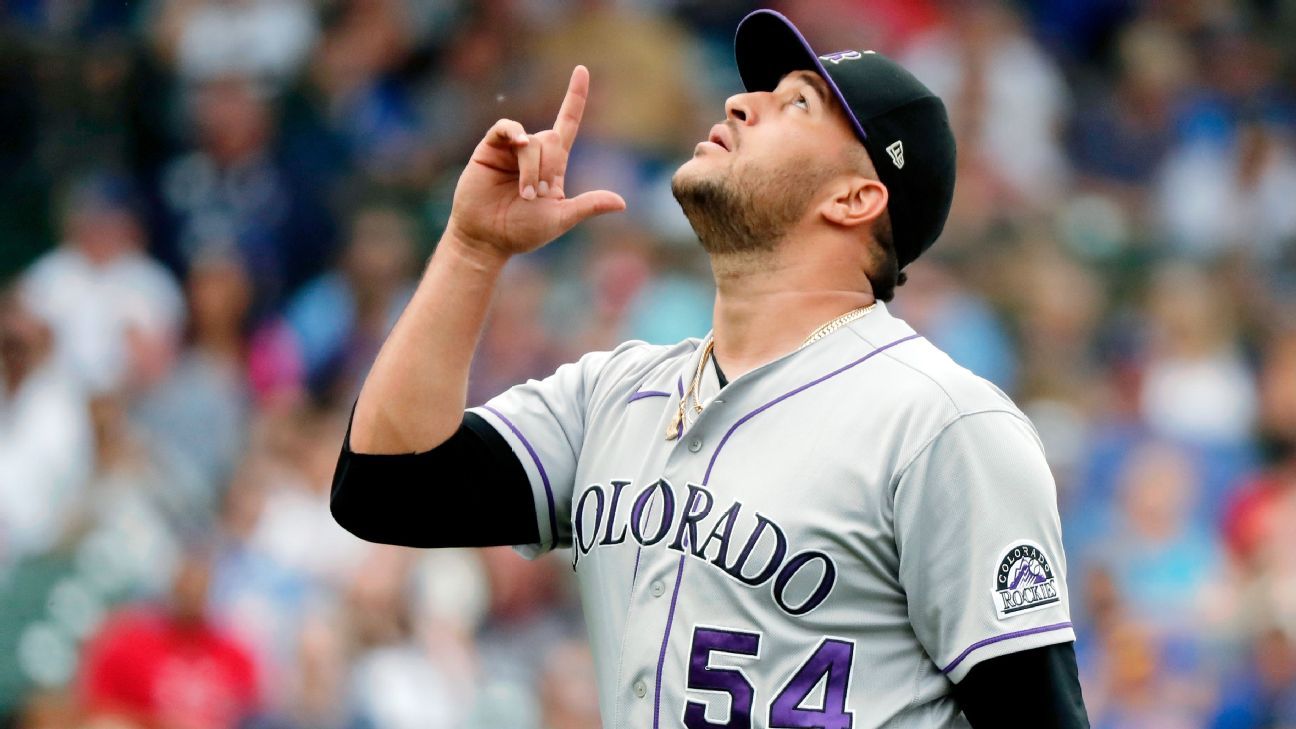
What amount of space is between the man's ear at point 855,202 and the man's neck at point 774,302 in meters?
0.08

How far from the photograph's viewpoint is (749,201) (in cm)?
286

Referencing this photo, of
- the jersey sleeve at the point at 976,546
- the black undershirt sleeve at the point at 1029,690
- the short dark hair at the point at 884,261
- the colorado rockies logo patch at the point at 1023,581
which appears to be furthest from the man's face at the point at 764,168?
the black undershirt sleeve at the point at 1029,690

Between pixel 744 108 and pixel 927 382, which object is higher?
pixel 744 108

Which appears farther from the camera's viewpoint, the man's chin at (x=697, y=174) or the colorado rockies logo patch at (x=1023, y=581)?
the man's chin at (x=697, y=174)

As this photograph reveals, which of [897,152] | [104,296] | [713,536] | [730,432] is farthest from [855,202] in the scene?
[104,296]

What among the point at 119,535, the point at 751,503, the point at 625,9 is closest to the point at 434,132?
the point at 625,9

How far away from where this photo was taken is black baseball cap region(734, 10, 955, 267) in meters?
2.91

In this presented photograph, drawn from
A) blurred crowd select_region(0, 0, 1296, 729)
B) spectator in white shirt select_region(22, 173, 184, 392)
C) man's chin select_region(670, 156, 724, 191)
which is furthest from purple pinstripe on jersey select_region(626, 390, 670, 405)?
spectator in white shirt select_region(22, 173, 184, 392)

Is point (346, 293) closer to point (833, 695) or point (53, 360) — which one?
point (53, 360)

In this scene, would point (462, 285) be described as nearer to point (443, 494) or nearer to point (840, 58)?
point (443, 494)

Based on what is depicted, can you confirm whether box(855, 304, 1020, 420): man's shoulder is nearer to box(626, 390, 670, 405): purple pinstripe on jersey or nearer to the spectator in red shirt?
box(626, 390, 670, 405): purple pinstripe on jersey

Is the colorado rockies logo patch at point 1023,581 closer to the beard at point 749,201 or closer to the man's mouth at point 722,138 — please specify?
the beard at point 749,201

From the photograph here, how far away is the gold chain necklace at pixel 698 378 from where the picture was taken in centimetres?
286

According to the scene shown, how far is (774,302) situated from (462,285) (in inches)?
20.3
